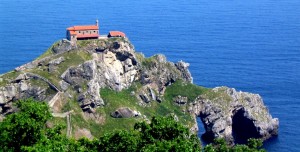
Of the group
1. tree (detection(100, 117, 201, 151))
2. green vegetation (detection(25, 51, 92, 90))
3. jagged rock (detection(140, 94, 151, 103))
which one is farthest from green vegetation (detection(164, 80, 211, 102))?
tree (detection(100, 117, 201, 151))

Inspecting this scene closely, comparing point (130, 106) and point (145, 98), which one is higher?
point (145, 98)

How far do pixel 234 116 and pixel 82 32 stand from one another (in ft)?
137

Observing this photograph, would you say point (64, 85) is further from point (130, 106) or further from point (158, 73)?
point (158, 73)

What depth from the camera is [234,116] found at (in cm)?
13888

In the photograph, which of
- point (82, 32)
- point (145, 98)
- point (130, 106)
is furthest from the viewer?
point (82, 32)

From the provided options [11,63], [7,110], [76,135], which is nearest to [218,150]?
[76,135]

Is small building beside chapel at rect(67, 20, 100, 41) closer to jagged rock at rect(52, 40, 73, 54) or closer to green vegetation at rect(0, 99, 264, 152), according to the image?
jagged rock at rect(52, 40, 73, 54)

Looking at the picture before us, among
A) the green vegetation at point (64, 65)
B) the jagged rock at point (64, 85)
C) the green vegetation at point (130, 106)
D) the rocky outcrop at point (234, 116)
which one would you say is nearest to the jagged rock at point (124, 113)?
the green vegetation at point (130, 106)

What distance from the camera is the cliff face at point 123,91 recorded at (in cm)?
11856

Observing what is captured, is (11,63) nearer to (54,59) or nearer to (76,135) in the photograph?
(54,59)

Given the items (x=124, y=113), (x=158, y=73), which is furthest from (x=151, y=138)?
(x=158, y=73)

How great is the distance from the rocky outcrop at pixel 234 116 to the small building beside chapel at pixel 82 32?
1158 inches

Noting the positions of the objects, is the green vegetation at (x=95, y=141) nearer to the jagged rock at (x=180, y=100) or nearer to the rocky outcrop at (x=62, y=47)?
the rocky outcrop at (x=62, y=47)

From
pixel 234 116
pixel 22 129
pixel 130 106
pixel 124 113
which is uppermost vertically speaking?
pixel 234 116
